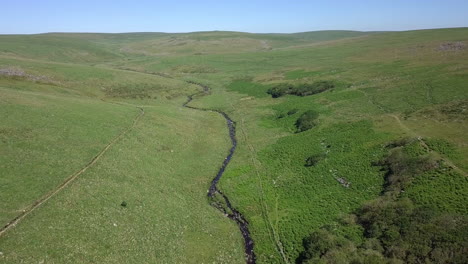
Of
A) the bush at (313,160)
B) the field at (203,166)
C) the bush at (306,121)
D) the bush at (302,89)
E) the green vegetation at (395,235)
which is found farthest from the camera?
the bush at (302,89)

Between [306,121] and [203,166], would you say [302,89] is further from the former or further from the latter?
[203,166]

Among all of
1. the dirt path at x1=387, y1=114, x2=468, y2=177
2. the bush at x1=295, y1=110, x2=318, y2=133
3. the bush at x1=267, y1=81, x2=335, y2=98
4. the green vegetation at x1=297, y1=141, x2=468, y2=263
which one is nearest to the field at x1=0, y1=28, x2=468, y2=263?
the dirt path at x1=387, y1=114, x2=468, y2=177

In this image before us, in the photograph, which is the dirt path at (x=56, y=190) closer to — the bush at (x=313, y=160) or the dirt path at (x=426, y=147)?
the bush at (x=313, y=160)

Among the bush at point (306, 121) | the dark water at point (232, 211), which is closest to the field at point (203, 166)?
the dark water at point (232, 211)

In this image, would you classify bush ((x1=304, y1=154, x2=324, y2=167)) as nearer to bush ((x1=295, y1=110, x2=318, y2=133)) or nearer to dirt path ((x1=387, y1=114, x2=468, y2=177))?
dirt path ((x1=387, y1=114, x2=468, y2=177))

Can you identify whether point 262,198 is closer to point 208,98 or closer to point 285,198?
point 285,198

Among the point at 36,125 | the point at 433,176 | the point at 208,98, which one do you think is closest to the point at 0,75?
the point at 36,125
